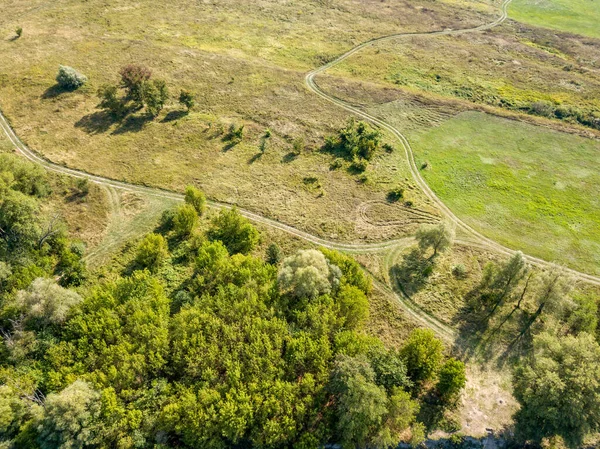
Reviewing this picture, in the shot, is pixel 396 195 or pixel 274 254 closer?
pixel 274 254

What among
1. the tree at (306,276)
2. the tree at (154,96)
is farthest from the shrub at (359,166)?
the tree at (154,96)

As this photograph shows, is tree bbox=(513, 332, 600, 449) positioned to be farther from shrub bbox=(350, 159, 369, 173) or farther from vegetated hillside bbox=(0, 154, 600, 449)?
shrub bbox=(350, 159, 369, 173)

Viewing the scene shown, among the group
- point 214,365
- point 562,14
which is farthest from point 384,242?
point 562,14

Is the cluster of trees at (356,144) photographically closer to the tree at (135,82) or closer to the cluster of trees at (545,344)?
the cluster of trees at (545,344)

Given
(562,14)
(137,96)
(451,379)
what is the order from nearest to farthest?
(451,379)
(137,96)
(562,14)

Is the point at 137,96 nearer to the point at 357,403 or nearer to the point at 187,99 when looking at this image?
the point at 187,99

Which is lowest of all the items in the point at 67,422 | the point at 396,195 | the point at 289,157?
the point at 67,422
